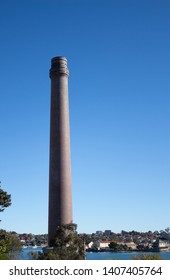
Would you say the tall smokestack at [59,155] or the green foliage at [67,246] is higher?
the tall smokestack at [59,155]

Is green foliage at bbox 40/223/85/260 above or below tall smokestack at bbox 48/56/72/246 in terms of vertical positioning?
below

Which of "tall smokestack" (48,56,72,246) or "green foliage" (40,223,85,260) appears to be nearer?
"green foliage" (40,223,85,260)

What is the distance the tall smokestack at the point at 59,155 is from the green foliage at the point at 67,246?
3.05 m

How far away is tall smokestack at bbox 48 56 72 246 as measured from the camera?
43.1 metres

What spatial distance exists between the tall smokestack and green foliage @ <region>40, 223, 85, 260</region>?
305 cm

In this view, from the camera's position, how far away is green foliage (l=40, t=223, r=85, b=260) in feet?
111

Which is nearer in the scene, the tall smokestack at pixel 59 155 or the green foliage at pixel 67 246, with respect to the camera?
the green foliage at pixel 67 246

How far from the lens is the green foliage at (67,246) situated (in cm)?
3391

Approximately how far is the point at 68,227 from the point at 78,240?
334 cm

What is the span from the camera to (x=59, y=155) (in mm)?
44469

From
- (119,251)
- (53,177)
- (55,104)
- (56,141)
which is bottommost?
(119,251)
